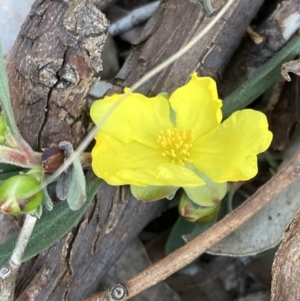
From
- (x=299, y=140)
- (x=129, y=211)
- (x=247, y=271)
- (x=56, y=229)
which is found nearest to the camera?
(x=56, y=229)

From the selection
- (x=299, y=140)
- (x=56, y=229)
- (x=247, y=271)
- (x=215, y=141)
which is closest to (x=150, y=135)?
(x=215, y=141)

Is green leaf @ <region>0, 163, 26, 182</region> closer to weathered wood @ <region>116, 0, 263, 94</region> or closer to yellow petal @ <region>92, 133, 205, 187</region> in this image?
yellow petal @ <region>92, 133, 205, 187</region>

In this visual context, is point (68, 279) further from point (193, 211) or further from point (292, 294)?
point (292, 294)

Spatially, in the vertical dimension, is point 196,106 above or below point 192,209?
above

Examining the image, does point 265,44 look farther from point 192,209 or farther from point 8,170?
point 8,170

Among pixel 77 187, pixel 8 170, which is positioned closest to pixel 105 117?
pixel 77 187

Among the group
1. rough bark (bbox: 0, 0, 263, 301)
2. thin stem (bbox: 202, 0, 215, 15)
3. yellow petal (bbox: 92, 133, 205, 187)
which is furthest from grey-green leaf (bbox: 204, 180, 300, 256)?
thin stem (bbox: 202, 0, 215, 15)
